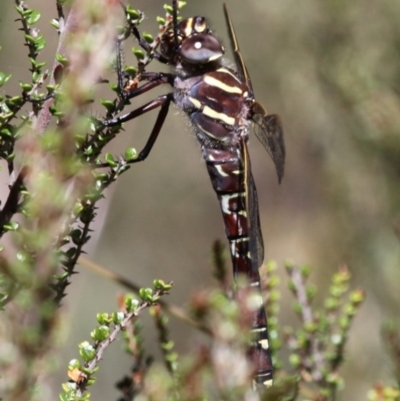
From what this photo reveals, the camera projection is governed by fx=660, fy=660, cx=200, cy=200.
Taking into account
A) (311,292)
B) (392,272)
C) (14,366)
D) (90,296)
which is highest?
(90,296)

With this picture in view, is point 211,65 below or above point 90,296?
below

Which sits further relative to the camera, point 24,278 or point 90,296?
point 90,296

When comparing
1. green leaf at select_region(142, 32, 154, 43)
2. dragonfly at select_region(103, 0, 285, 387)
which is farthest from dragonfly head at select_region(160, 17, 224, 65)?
green leaf at select_region(142, 32, 154, 43)

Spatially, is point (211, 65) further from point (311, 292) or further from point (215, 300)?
point (215, 300)

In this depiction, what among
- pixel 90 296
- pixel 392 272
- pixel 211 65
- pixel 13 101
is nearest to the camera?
pixel 13 101

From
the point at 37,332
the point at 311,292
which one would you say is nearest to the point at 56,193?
the point at 37,332

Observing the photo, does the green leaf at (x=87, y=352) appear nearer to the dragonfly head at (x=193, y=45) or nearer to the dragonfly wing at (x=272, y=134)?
the dragonfly head at (x=193, y=45)

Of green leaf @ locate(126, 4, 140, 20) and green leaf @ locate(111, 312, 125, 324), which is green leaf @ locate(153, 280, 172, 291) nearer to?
green leaf @ locate(111, 312, 125, 324)
